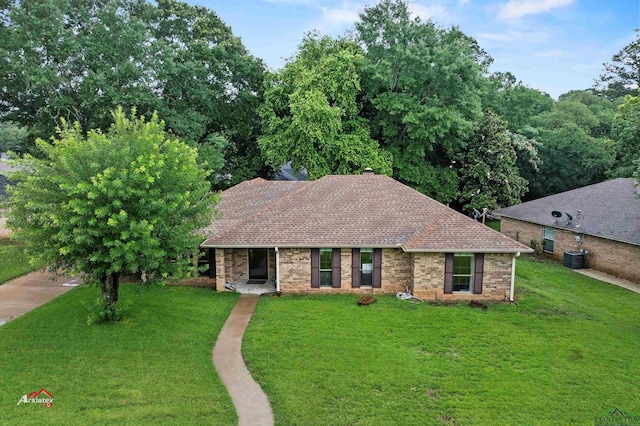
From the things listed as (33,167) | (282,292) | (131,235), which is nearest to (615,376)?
(282,292)

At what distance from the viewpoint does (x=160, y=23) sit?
32.5 meters

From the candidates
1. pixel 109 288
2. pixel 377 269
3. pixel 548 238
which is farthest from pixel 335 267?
pixel 548 238

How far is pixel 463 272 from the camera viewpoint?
1545 centimetres

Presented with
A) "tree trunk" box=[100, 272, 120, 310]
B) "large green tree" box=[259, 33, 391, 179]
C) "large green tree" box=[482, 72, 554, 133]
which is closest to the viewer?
"tree trunk" box=[100, 272, 120, 310]

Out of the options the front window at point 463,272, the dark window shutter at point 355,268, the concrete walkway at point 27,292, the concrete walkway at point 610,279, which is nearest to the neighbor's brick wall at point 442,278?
the front window at point 463,272

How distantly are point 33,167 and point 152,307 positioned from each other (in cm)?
557

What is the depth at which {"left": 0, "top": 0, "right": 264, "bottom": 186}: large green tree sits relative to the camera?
76.1 feet

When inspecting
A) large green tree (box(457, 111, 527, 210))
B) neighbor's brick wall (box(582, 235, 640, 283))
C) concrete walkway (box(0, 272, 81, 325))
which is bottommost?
concrete walkway (box(0, 272, 81, 325))

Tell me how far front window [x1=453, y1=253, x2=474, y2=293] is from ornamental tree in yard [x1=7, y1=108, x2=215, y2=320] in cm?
976

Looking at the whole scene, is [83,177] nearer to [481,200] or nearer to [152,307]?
[152,307]

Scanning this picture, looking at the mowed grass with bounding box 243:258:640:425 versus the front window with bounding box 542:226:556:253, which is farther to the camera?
the front window with bounding box 542:226:556:253

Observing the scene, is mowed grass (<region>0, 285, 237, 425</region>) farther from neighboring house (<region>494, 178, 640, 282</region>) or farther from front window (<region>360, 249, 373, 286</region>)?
neighboring house (<region>494, 178, 640, 282</region>)

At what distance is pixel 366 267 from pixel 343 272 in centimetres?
93

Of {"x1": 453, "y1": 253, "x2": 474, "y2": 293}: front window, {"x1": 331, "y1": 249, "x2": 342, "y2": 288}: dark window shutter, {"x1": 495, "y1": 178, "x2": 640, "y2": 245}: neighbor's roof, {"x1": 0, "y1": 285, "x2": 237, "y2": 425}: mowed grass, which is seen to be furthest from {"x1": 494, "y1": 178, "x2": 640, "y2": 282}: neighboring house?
{"x1": 0, "y1": 285, "x2": 237, "y2": 425}: mowed grass
